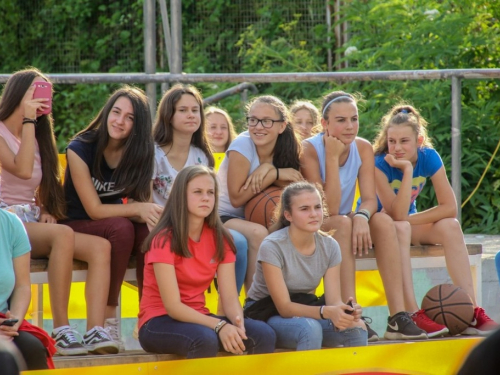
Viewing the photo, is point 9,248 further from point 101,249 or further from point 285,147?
point 285,147

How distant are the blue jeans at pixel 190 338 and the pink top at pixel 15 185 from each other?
0.96 m

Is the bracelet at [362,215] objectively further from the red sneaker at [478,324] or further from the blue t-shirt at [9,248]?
the blue t-shirt at [9,248]

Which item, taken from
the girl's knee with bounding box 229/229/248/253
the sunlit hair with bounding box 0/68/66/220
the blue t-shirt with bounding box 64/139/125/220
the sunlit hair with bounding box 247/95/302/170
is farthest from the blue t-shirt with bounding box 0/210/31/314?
the sunlit hair with bounding box 247/95/302/170

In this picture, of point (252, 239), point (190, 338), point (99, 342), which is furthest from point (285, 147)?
point (99, 342)

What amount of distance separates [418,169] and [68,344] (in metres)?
2.29

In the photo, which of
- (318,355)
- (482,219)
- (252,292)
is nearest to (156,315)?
(252,292)

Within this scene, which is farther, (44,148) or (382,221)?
(382,221)

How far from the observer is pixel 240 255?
173 inches

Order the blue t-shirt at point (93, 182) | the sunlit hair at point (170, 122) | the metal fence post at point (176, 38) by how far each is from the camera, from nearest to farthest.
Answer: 1. the blue t-shirt at point (93, 182)
2. the sunlit hair at point (170, 122)
3. the metal fence post at point (176, 38)

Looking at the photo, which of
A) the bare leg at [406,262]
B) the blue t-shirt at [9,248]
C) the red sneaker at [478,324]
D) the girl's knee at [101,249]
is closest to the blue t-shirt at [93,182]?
the girl's knee at [101,249]

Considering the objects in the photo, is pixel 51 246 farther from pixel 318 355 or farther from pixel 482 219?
pixel 482 219

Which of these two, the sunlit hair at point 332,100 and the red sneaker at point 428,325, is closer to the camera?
the red sneaker at point 428,325

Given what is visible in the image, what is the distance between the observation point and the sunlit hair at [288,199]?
4.38 metres

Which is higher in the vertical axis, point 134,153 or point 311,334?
point 134,153
